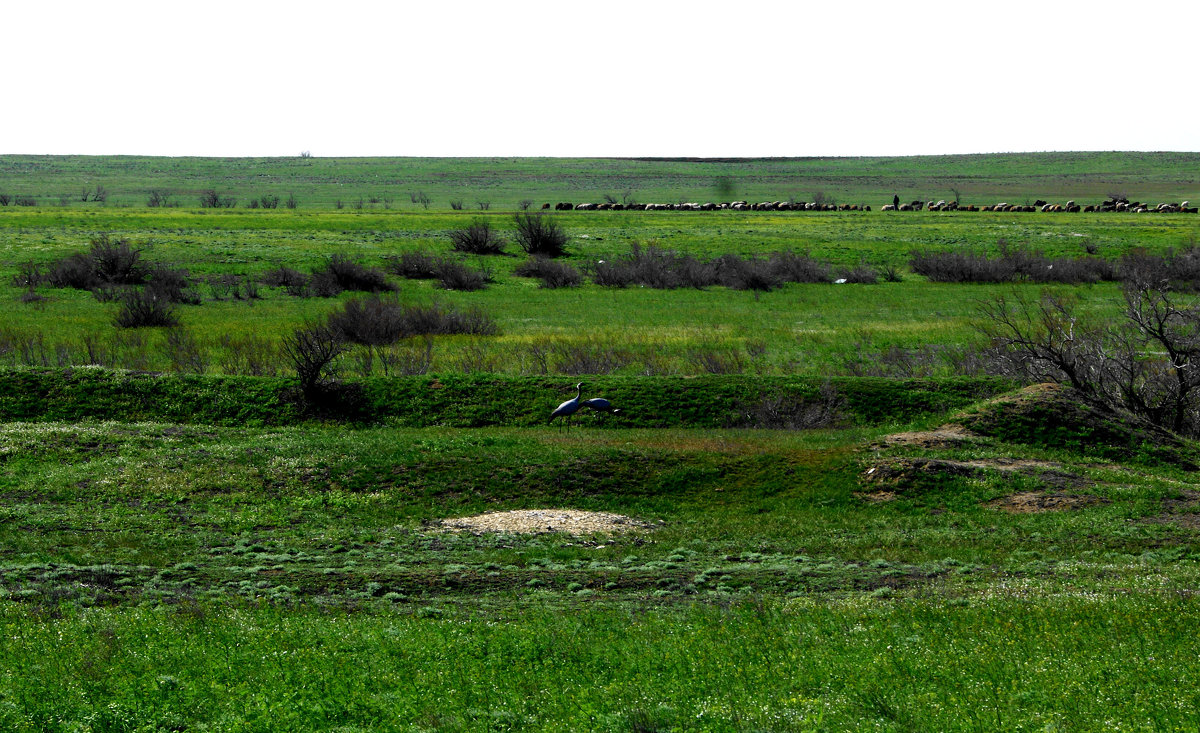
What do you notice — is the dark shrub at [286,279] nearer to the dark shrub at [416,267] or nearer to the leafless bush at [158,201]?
the dark shrub at [416,267]

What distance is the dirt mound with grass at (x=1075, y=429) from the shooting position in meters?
23.3

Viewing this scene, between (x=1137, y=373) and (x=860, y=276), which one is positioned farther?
(x=860, y=276)

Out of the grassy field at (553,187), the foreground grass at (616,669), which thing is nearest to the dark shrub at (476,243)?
the grassy field at (553,187)

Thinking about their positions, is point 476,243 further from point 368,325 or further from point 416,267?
point 368,325

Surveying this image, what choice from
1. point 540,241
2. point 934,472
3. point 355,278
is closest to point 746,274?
point 540,241

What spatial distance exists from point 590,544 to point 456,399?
12047mm

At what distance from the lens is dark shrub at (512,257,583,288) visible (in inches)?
2458

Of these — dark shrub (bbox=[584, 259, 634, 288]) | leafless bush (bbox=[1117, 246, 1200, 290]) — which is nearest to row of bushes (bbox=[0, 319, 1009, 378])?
dark shrub (bbox=[584, 259, 634, 288])

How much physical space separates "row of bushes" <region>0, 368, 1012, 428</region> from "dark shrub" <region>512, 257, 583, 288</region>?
33818 millimetres

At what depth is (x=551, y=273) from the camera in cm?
6306

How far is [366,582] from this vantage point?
13664 millimetres

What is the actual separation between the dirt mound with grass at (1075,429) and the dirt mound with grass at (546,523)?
9.98 metres

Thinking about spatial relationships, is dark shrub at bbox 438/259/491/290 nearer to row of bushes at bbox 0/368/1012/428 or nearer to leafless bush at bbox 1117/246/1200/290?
row of bushes at bbox 0/368/1012/428

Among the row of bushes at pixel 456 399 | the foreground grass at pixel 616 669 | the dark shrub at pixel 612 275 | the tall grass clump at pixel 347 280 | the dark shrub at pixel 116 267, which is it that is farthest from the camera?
the dark shrub at pixel 612 275
